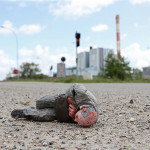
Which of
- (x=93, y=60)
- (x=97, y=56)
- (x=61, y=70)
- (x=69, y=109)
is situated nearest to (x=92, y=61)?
(x=93, y=60)

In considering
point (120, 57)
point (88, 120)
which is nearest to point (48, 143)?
point (88, 120)

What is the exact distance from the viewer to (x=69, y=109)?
3127 millimetres

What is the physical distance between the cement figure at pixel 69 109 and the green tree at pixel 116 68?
76.6 feet

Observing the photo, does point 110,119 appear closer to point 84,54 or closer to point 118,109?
point 118,109

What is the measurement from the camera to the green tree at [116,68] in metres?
26.3

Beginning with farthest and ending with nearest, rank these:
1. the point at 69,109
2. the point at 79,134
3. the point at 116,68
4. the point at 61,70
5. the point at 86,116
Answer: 1. the point at 116,68
2. the point at 61,70
3. the point at 69,109
4. the point at 86,116
5. the point at 79,134

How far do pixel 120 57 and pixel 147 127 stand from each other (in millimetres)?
24992

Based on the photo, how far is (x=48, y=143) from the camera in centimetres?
231

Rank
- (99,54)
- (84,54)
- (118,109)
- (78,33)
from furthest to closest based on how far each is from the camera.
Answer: (84,54)
(99,54)
(78,33)
(118,109)

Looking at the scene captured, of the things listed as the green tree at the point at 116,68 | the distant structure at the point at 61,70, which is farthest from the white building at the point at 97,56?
the distant structure at the point at 61,70

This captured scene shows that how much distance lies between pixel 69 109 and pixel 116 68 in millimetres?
23549

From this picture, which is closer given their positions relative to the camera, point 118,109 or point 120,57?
point 118,109

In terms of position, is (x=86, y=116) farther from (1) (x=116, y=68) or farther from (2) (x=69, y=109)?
(1) (x=116, y=68)

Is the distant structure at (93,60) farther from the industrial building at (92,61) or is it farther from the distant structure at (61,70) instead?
the distant structure at (61,70)
